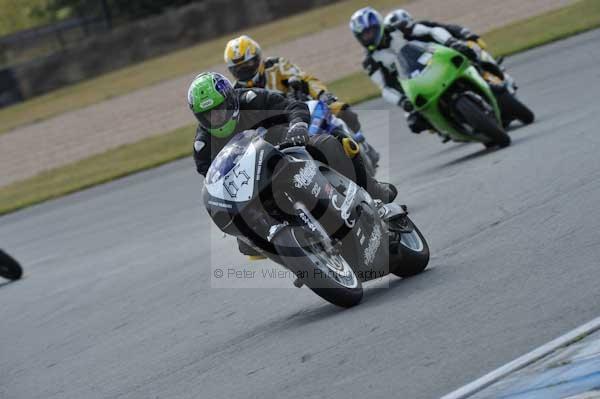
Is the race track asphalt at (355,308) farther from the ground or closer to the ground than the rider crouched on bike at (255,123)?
closer to the ground

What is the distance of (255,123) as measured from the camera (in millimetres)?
7605

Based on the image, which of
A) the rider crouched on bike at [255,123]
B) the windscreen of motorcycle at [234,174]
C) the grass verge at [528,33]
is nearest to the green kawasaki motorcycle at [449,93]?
the rider crouched on bike at [255,123]

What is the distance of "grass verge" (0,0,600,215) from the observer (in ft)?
63.0

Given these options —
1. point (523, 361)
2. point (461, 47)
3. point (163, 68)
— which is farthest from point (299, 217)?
point (163, 68)

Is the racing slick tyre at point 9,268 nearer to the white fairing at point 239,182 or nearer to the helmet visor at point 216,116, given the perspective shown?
the helmet visor at point 216,116

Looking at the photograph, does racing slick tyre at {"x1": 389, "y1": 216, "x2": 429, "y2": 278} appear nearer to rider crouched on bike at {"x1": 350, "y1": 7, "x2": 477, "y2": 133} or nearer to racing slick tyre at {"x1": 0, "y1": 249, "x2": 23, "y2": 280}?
rider crouched on bike at {"x1": 350, "y1": 7, "x2": 477, "y2": 133}

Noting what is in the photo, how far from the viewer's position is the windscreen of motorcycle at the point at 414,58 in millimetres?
11672

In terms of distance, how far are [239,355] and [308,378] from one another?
1.00 metres

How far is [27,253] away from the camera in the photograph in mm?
13797

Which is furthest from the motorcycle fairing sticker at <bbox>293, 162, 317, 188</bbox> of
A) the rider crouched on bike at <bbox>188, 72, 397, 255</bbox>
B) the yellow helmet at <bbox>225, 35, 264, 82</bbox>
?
the yellow helmet at <bbox>225, 35, 264, 82</bbox>

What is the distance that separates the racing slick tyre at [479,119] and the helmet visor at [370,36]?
1.29 metres

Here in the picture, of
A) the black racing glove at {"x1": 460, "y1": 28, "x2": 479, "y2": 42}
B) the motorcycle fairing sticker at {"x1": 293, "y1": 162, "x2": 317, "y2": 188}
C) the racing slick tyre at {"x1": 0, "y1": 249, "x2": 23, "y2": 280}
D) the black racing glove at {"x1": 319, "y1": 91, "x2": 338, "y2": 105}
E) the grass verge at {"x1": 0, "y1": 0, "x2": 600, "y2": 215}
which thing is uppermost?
the motorcycle fairing sticker at {"x1": 293, "y1": 162, "x2": 317, "y2": 188}

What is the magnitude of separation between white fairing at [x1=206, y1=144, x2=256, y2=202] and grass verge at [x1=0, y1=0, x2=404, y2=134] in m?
22.0

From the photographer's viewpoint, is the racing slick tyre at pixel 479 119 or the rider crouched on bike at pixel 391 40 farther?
the rider crouched on bike at pixel 391 40
